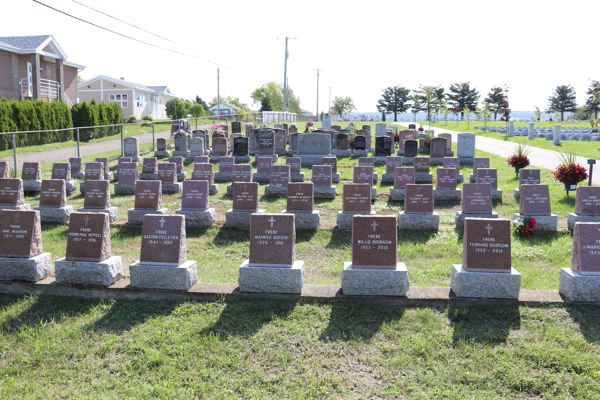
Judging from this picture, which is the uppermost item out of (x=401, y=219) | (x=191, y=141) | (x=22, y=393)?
(x=191, y=141)

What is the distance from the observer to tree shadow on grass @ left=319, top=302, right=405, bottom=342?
5.78 meters

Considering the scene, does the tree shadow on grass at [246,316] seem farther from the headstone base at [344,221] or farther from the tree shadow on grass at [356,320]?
the headstone base at [344,221]

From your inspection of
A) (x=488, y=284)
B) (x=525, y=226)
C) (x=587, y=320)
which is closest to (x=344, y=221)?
→ (x=525, y=226)

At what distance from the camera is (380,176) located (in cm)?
1916

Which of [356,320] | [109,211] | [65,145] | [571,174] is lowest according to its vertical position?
[356,320]

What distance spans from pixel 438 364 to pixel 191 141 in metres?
21.5

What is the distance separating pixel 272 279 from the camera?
6.86 meters

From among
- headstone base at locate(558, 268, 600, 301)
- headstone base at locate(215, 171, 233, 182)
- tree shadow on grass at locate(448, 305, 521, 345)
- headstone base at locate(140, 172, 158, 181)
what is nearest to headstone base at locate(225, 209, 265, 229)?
tree shadow on grass at locate(448, 305, 521, 345)

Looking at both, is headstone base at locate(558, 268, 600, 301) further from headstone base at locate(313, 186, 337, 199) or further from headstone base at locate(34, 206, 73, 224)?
headstone base at locate(34, 206, 73, 224)

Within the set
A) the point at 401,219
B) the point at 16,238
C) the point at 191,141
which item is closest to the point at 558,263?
the point at 401,219

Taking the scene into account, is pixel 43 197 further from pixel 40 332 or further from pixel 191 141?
pixel 191 141

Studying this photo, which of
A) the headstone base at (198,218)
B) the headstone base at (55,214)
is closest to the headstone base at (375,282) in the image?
the headstone base at (198,218)

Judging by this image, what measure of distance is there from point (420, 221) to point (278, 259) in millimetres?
4901

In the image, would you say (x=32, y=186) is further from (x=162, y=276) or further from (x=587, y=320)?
(x=587, y=320)
